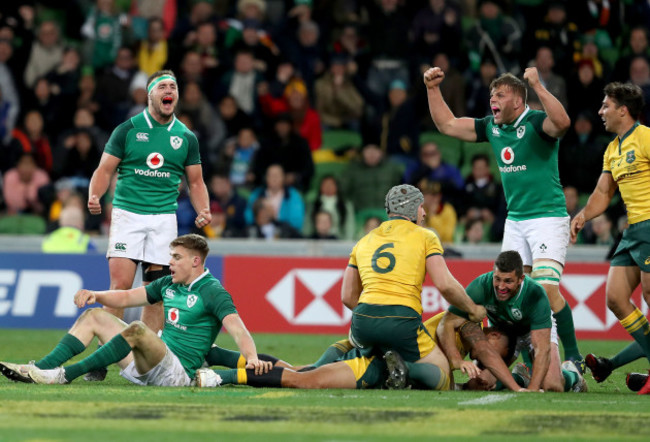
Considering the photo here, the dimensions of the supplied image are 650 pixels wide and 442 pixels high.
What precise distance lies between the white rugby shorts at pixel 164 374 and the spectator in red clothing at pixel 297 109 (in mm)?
9550

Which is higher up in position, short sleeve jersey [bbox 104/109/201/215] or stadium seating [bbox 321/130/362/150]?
stadium seating [bbox 321/130/362/150]

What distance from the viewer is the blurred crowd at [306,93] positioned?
15977 mm

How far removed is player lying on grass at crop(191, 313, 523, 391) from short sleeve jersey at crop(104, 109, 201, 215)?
1.70 metres

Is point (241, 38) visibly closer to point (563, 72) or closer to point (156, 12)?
point (156, 12)

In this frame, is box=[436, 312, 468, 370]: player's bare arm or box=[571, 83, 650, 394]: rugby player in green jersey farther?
box=[571, 83, 650, 394]: rugby player in green jersey

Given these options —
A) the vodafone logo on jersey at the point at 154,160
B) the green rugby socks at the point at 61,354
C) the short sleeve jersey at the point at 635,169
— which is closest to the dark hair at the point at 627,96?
the short sleeve jersey at the point at 635,169

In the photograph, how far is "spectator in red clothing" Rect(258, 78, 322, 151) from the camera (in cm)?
1736

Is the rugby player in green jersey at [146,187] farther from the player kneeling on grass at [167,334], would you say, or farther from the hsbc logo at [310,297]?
the hsbc logo at [310,297]

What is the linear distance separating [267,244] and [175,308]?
639 cm

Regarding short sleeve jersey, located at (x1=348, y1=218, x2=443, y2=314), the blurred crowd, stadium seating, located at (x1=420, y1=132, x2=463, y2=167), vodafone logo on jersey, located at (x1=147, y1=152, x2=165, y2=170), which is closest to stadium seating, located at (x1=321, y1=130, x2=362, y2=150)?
the blurred crowd

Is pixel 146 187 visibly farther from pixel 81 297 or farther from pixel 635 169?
pixel 635 169

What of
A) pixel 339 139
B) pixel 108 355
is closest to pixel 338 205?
pixel 339 139

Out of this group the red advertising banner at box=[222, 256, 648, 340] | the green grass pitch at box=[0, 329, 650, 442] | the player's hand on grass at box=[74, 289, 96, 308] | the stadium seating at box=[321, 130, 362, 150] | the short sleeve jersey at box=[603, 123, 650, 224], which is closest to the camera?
the green grass pitch at box=[0, 329, 650, 442]

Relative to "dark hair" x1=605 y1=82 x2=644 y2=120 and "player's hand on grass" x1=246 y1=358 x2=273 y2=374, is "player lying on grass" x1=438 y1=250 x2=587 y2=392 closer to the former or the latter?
"player's hand on grass" x1=246 y1=358 x2=273 y2=374
